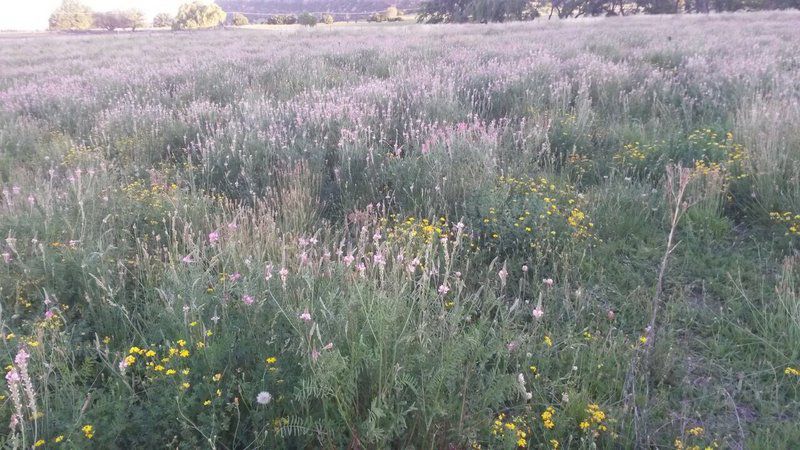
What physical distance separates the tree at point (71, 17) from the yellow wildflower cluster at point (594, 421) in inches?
3167

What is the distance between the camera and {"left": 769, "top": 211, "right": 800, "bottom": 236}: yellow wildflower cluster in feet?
12.4

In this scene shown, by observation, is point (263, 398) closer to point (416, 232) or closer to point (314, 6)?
point (416, 232)

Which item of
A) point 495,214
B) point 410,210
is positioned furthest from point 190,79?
point 495,214

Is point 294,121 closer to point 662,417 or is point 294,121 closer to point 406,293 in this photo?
point 406,293

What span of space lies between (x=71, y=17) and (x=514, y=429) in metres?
84.8

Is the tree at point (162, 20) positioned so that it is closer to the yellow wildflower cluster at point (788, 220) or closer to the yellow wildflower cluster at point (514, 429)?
the yellow wildflower cluster at point (788, 220)

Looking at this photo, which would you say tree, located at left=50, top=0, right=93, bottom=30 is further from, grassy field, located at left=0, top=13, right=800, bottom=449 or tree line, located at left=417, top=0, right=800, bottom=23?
grassy field, located at left=0, top=13, right=800, bottom=449

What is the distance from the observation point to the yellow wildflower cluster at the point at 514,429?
217cm

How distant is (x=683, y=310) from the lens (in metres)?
3.23

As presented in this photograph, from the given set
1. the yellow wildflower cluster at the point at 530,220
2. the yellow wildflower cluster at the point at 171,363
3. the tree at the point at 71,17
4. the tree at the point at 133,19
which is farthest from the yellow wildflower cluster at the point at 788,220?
the tree at the point at 71,17

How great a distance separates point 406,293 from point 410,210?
5.80ft

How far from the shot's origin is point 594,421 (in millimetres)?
2332

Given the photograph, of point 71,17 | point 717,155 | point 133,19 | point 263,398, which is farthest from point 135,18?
point 263,398

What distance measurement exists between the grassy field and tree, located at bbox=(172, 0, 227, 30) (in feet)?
216
